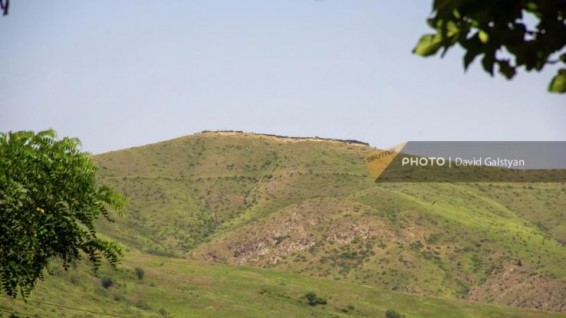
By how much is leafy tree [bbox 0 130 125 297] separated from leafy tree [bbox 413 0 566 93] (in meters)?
16.4

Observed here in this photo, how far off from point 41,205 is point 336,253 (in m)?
147

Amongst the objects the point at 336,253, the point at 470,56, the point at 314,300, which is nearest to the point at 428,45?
the point at 470,56

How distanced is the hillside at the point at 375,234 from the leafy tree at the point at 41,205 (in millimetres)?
128385

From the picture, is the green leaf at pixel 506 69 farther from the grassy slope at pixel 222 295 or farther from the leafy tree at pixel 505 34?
the grassy slope at pixel 222 295

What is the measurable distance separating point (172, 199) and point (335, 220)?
4180 cm

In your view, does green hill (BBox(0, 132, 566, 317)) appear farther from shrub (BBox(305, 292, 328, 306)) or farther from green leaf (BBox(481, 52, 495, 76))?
green leaf (BBox(481, 52, 495, 76))

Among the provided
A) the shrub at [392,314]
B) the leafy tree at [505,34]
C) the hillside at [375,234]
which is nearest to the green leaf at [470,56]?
the leafy tree at [505,34]

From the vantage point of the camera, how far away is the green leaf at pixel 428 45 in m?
3.71

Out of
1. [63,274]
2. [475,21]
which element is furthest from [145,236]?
[475,21]

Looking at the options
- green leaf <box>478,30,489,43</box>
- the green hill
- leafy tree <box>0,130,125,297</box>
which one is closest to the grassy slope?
the green hill

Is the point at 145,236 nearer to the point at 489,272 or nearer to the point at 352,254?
the point at 352,254

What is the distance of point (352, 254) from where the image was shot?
163375 millimetres

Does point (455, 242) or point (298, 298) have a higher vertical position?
point (455, 242)

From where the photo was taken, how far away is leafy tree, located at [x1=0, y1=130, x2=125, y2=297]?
64.5ft
